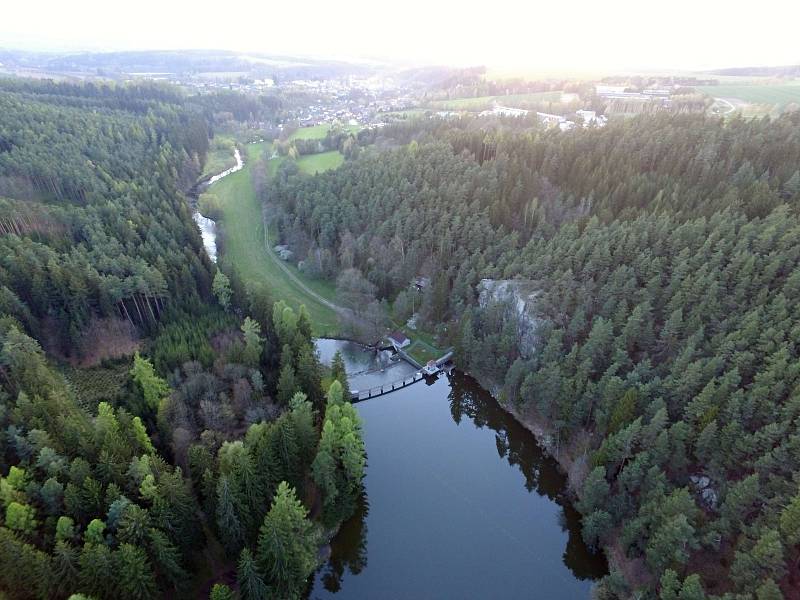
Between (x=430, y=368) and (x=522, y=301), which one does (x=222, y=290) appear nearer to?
A: (x=430, y=368)

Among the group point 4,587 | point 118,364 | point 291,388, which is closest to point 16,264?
point 118,364

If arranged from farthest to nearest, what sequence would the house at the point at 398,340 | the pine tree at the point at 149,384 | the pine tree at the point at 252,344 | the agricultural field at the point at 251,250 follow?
the agricultural field at the point at 251,250, the house at the point at 398,340, the pine tree at the point at 252,344, the pine tree at the point at 149,384

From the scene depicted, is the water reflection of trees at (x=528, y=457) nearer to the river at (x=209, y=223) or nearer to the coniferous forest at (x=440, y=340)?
the coniferous forest at (x=440, y=340)

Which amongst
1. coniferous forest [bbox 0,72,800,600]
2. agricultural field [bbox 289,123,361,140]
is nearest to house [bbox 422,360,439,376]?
coniferous forest [bbox 0,72,800,600]

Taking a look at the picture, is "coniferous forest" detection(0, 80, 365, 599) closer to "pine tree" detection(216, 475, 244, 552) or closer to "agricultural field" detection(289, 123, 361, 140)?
"pine tree" detection(216, 475, 244, 552)

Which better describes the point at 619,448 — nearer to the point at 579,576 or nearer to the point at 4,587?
the point at 579,576

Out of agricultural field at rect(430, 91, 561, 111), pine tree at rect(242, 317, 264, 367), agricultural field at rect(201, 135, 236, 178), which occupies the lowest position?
agricultural field at rect(201, 135, 236, 178)

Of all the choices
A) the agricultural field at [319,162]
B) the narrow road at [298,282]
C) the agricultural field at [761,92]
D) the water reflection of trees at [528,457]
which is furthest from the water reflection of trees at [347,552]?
the agricultural field at [761,92]
